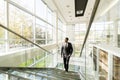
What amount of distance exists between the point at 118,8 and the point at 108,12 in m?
1.01

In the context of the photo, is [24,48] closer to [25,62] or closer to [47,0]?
[25,62]

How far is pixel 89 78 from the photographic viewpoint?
12.4ft

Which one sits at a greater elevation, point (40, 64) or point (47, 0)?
point (47, 0)

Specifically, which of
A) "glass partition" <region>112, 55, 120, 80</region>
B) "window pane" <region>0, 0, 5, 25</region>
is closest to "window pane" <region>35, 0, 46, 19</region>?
"window pane" <region>0, 0, 5, 25</region>

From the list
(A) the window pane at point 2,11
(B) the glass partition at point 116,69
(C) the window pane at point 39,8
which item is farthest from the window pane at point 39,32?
(B) the glass partition at point 116,69

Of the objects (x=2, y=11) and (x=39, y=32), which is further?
(x=39, y=32)

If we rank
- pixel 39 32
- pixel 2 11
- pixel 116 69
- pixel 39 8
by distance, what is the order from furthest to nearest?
pixel 39 8
pixel 39 32
pixel 2 11
pixel 116 69

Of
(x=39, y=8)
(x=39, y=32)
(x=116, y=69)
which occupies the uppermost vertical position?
(x=39, y=8)

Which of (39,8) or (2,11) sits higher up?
(39,8)

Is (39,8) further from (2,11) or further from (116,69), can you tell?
(116,69)

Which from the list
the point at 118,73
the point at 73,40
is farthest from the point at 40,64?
the point at 73,40

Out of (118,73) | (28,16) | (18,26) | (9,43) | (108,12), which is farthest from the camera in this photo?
(28,16)

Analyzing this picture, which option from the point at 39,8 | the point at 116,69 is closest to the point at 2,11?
the point at 116,69

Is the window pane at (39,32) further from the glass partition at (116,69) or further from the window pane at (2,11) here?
the glass partition at (116,69)
